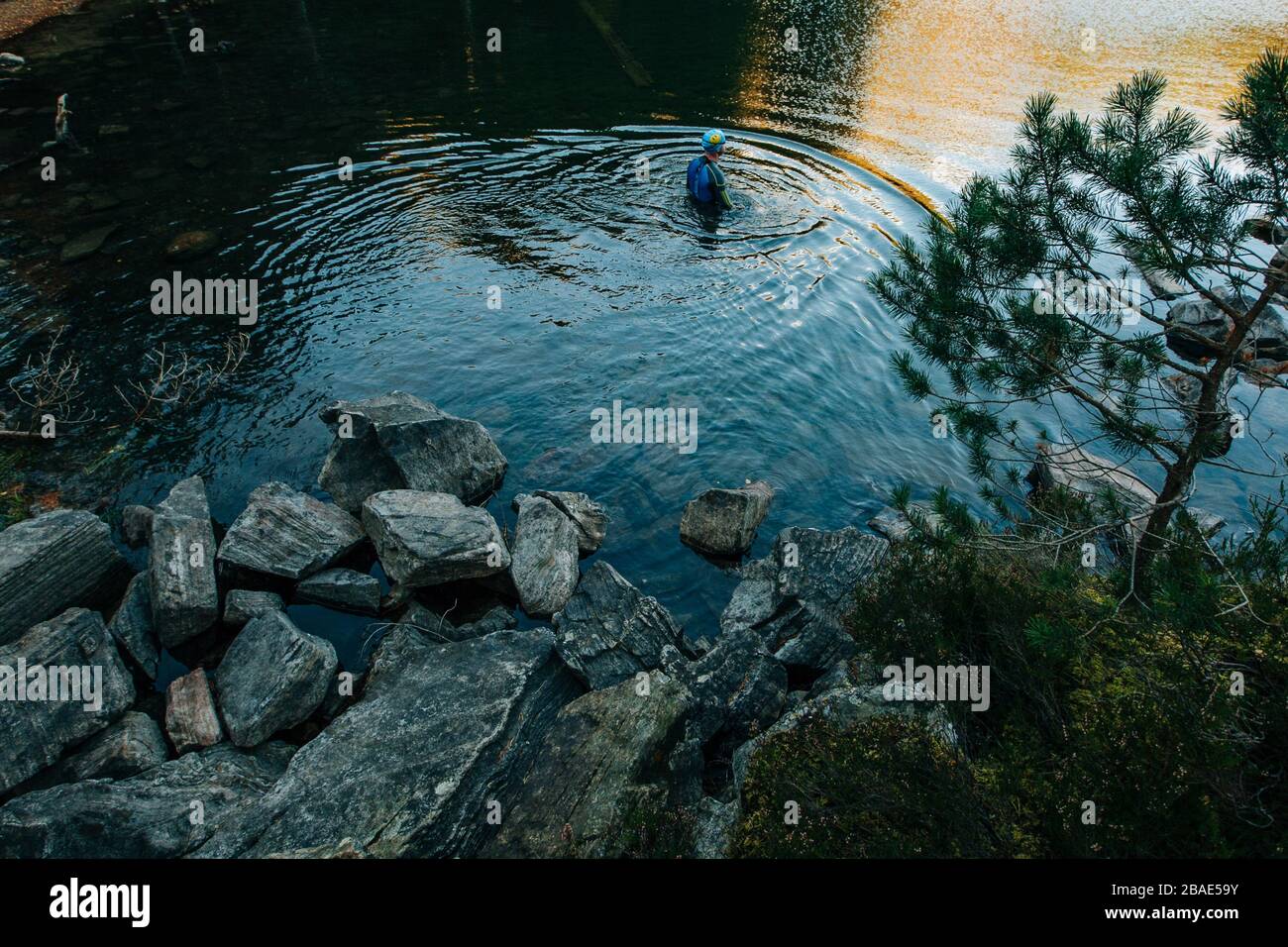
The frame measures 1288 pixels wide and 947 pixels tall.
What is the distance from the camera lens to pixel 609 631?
350 inches

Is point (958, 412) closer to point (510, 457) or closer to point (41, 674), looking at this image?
point (510, 457)

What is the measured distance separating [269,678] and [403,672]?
1580mm

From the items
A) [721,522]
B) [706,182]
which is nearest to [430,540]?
[721,522]

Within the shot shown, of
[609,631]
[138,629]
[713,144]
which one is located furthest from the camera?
[713,144]

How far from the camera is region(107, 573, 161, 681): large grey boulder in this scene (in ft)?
29.4

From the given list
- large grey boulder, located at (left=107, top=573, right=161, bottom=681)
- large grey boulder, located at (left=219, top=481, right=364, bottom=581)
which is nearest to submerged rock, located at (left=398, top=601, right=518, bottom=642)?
large grey boulder, located at (left=219, top=481, right=364, bottom=581)

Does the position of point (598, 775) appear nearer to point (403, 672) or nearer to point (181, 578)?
point (403, 672)

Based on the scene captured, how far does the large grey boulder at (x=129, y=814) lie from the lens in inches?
256

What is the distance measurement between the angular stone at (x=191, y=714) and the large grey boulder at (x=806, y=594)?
21.2 ft

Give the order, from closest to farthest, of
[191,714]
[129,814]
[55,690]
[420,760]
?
[129,814] → [420,760] → [55,690] → [191,714]

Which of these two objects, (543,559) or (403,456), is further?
(403,456)

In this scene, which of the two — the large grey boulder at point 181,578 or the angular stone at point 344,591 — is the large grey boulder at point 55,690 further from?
the angular stone at point 344,591
